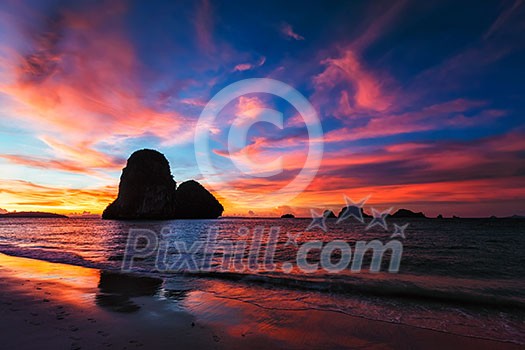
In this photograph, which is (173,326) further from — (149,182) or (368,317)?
(149,182)

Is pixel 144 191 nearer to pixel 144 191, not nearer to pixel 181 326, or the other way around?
pixel 144 191

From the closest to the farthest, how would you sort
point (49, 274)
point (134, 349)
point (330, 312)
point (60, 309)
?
point (134, 349) < point (60, 309) < point (330, 312) < point (49, 274)

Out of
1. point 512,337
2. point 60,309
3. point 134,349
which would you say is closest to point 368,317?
point 512,337

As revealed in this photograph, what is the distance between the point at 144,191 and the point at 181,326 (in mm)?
147717

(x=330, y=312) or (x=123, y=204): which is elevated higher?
(x=123, y=204)

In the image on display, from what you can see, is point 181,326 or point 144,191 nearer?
point 181,326

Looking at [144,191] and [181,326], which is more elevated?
[144,191]

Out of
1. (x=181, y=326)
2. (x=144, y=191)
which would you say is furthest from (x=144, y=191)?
(x=181, y=326)

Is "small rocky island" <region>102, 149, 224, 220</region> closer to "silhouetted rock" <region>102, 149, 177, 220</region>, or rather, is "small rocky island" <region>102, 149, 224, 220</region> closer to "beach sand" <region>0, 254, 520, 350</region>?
"silhouetted rock" <region>102, 149, 177, 220</region>

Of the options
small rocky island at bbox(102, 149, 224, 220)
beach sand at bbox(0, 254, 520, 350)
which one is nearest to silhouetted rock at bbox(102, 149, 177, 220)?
small rocky island at bbox(102, 149, 224, 220)

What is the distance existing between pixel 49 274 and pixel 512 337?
1769 cm

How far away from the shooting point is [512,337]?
6723mm

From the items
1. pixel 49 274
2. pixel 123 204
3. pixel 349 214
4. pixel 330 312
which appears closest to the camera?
pixel 330 312

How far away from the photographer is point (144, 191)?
14275 cm
